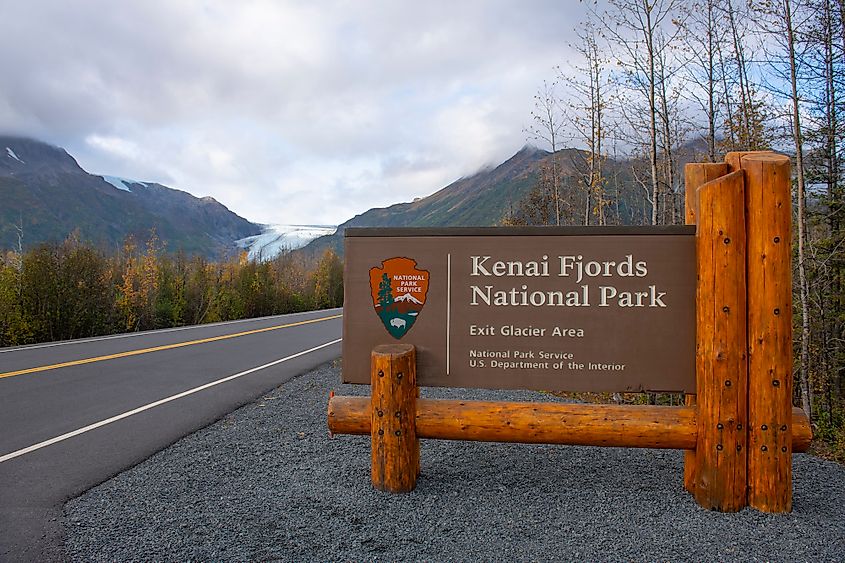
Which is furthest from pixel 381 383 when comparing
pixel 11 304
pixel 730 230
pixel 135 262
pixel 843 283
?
pixel 135 262

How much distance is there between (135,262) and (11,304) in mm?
6235

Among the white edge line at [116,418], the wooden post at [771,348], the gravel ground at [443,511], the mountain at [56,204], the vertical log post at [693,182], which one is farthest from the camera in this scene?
the mountain at [56,204]

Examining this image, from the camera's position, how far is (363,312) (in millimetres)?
4309

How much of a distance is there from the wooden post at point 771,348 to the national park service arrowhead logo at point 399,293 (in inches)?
92.1

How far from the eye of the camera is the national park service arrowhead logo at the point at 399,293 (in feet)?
13.9

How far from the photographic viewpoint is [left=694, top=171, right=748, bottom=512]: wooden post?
367 cm

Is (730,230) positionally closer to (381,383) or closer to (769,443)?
(769,443)

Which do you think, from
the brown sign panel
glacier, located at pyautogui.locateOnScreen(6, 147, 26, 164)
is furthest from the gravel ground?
glacier, located at pyautogui.locateOnScreen(6, 147, 26, 164)

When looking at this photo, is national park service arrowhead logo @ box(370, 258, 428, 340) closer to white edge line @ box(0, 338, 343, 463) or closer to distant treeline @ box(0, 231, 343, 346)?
white edge line @ box(0, 338, 343, 463)

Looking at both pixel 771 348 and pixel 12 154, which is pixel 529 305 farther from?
pixel 12 154

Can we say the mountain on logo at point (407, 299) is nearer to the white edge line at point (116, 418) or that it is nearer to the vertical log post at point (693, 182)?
the vertical log post at point (693, 182)

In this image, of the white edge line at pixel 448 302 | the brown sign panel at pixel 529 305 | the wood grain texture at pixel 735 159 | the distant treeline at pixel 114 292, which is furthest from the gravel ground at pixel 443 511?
the distant treeline at pixel 114 292

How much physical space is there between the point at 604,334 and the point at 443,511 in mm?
1723

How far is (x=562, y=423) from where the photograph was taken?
392 cm
